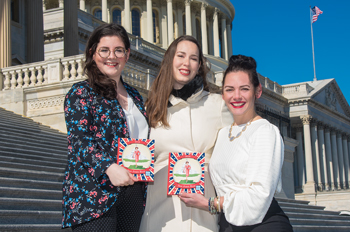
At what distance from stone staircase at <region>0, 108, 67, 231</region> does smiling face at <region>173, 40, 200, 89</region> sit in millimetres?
2909

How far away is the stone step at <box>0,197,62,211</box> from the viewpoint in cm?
597

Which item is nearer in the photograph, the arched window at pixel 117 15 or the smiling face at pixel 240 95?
the smiling face at pixel 240 95

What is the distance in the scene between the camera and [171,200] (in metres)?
3.16

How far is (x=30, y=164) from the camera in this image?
8391 mm

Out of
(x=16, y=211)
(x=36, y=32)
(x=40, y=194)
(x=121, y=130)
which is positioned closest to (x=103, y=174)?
(x=121, y=130)

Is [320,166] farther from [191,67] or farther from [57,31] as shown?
Result: [191,67]

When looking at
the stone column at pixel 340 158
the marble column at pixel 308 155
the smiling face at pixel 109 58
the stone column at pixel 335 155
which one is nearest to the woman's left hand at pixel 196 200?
the smiling face at pixel 109 58

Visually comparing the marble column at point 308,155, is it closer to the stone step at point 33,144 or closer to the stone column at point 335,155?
the stone column at point 335,155

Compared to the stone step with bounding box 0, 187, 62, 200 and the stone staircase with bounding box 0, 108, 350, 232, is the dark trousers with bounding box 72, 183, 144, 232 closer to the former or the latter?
the stone staircase with bounding box 0, 108, 350, 232

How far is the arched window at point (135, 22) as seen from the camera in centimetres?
5862

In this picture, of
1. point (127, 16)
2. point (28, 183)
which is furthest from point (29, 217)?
point (127, 16)

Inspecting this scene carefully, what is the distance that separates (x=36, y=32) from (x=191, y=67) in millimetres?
20969

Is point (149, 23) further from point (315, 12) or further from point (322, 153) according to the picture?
point (322, 153)

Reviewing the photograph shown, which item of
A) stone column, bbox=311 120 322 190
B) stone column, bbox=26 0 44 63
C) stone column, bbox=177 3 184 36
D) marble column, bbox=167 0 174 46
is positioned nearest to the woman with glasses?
stone column, bbox=26 0 44 63
